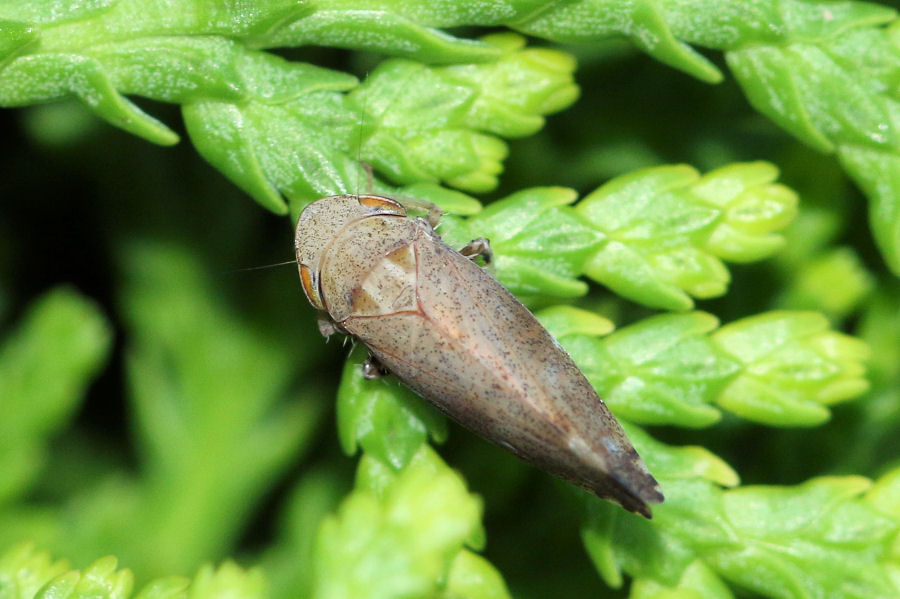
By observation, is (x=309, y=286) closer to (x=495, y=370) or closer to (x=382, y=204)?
(x=382, y=204)

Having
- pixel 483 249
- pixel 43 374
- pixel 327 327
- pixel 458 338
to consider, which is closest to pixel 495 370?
pixel 458 338

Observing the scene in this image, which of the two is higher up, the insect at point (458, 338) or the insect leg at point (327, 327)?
the insect at point (458, 338)

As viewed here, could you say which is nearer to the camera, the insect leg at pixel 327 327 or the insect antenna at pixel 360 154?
the insect antenna at pixel 360 154

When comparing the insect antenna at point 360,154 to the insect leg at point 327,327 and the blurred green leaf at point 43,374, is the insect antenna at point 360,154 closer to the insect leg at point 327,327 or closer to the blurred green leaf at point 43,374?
the insect leg at point 327,327

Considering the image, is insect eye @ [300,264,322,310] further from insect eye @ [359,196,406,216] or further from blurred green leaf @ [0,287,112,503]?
blurred green leaf @ [0,287,112,503]

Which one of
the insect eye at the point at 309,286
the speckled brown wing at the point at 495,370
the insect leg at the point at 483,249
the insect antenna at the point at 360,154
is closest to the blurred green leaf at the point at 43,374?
the insect eye at the point at 309,286

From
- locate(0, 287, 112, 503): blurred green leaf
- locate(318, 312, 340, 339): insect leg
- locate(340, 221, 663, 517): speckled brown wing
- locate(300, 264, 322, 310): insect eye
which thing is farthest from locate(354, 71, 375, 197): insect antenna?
locate(0, 287, 112, 503): blurred green leaf

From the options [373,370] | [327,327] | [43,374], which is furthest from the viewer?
[327,327]
